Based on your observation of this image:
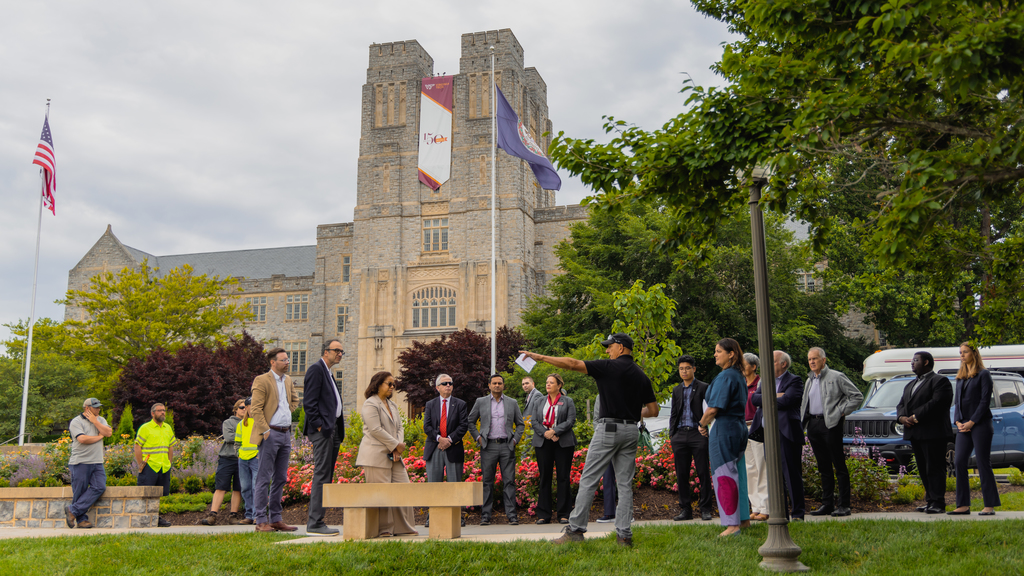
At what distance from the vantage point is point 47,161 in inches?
1063

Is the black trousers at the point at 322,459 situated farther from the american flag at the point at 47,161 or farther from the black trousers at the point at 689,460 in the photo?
the american flag at the point at 47,161

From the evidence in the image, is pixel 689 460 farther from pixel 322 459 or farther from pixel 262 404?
pixel 262 404

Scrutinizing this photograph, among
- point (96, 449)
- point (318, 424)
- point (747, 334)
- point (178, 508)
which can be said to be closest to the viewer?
point (318, 424)

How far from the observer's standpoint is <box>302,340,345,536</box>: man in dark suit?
830cm

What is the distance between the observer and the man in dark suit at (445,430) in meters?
9.78

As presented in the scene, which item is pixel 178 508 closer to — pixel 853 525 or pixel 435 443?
pixel 435 443

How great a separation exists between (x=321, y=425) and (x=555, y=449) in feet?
9.63

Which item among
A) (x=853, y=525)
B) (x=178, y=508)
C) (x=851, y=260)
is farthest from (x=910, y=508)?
(x=851, y=260)

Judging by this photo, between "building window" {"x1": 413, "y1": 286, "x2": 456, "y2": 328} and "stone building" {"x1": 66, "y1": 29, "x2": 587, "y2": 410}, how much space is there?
0.06 meters

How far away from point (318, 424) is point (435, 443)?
1914mm

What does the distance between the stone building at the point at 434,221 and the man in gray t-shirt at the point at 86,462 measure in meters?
34.6

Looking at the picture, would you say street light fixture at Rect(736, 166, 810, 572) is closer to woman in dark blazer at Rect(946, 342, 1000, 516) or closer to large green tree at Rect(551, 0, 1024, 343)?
large green tree at Rect(551, 0, 1024, 343)

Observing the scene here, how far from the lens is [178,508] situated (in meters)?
11.7

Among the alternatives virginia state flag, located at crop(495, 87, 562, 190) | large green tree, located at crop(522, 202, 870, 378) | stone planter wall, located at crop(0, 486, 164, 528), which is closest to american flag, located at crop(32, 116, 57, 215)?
virginia state flag, located at crop(495, 87, 562, 190)
